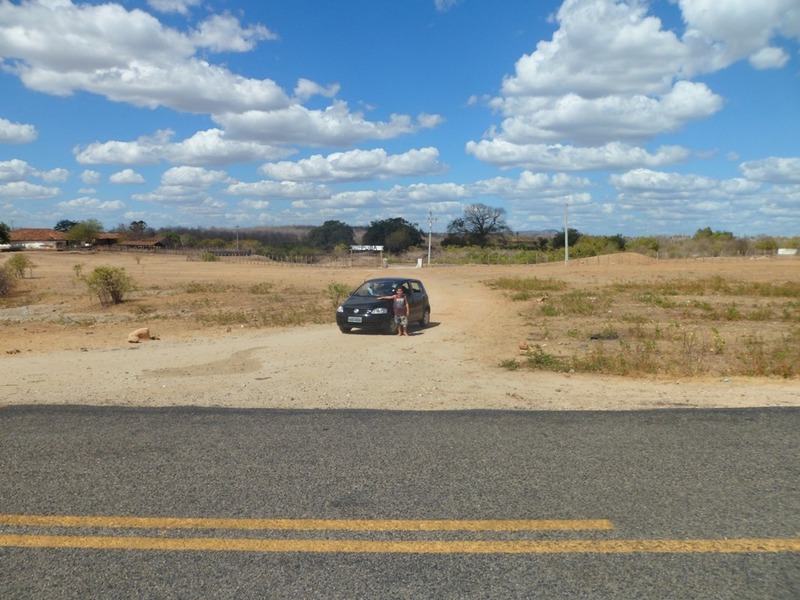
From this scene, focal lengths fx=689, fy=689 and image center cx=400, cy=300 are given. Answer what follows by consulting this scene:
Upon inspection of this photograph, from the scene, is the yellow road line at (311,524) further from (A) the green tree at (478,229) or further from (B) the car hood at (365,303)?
(A) the green tree at (478,229)

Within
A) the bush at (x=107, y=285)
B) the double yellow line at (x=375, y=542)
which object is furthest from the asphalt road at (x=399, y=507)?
the bush at (x=107, y=285)

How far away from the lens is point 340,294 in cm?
2734

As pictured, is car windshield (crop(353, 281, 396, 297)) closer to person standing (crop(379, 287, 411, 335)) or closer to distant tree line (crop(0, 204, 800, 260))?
person standing (crop(379, 287, 411, 335))

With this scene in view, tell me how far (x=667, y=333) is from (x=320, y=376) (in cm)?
997

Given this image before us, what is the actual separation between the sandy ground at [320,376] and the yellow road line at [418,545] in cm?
384

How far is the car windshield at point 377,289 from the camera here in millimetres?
18531

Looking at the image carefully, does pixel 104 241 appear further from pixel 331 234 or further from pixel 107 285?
pixel 107 285

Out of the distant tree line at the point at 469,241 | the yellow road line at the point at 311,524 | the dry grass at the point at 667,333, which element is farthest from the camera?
the distant tree line at the point at 469,241

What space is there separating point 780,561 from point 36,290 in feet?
131

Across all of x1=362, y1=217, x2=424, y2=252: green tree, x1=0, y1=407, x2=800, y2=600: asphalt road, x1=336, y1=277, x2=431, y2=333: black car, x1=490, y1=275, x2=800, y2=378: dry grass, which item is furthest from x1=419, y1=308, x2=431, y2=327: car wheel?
x1=362, y1=217, x2=424, y2=252: green tree

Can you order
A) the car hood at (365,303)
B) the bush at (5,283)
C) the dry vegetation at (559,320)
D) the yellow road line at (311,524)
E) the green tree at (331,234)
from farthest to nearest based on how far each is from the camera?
the green tree at (331,234), the bush at (5,283), the car hood at (365,303), the dry vegetation at (559,320), the yellow road line at (311,524)

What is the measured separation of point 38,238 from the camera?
123 m

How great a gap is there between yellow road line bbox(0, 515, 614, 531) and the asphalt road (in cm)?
2

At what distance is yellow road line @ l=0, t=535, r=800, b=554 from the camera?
399 cm
